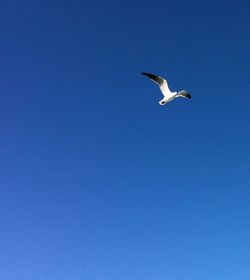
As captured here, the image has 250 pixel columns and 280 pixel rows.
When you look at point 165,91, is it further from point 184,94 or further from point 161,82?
point 184,94

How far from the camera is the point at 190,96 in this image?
155ft

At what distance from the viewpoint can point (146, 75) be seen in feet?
146

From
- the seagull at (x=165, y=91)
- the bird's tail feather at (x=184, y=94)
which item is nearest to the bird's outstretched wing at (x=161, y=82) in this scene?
the seagull at (x=165, y=91)

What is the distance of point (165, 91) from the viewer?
45.2m

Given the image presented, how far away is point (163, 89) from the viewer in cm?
4572

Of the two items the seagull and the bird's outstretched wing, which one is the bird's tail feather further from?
the bird's outstretched wing

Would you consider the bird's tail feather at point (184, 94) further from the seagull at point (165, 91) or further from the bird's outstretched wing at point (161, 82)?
the bird's outstretched wing at point (161, 82)

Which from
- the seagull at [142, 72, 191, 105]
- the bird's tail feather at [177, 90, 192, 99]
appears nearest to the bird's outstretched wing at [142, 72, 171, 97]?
the seagull at [142, 72, 191, 105]

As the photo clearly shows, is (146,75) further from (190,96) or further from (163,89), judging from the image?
(190,96)

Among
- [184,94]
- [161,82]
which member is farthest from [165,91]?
[184,94]

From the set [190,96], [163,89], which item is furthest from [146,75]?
[190,96]

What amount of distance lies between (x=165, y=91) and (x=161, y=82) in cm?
152

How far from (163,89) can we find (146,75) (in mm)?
2215

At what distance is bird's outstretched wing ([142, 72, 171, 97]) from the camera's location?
45.0 metres
